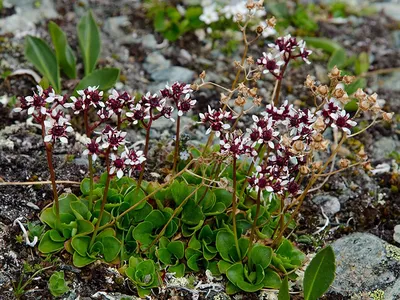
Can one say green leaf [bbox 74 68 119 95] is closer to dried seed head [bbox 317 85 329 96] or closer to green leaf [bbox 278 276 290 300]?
dried seed head [bbox 317 85 329 96]

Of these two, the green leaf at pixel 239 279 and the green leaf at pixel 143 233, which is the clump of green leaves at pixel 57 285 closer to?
the green leaf at pixel 143 233

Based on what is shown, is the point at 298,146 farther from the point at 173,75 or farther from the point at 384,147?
the point at 173,75

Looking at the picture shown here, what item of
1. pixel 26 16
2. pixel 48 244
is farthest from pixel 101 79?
pixel 48 244

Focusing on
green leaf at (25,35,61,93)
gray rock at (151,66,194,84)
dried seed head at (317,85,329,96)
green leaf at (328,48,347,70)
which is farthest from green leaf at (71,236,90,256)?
green leaf at (328,48,347,70)

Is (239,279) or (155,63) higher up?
(155,63)

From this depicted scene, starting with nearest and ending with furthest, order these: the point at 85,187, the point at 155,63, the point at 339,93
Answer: the point at 339,93
the point at 85,187
the point at 155,63
